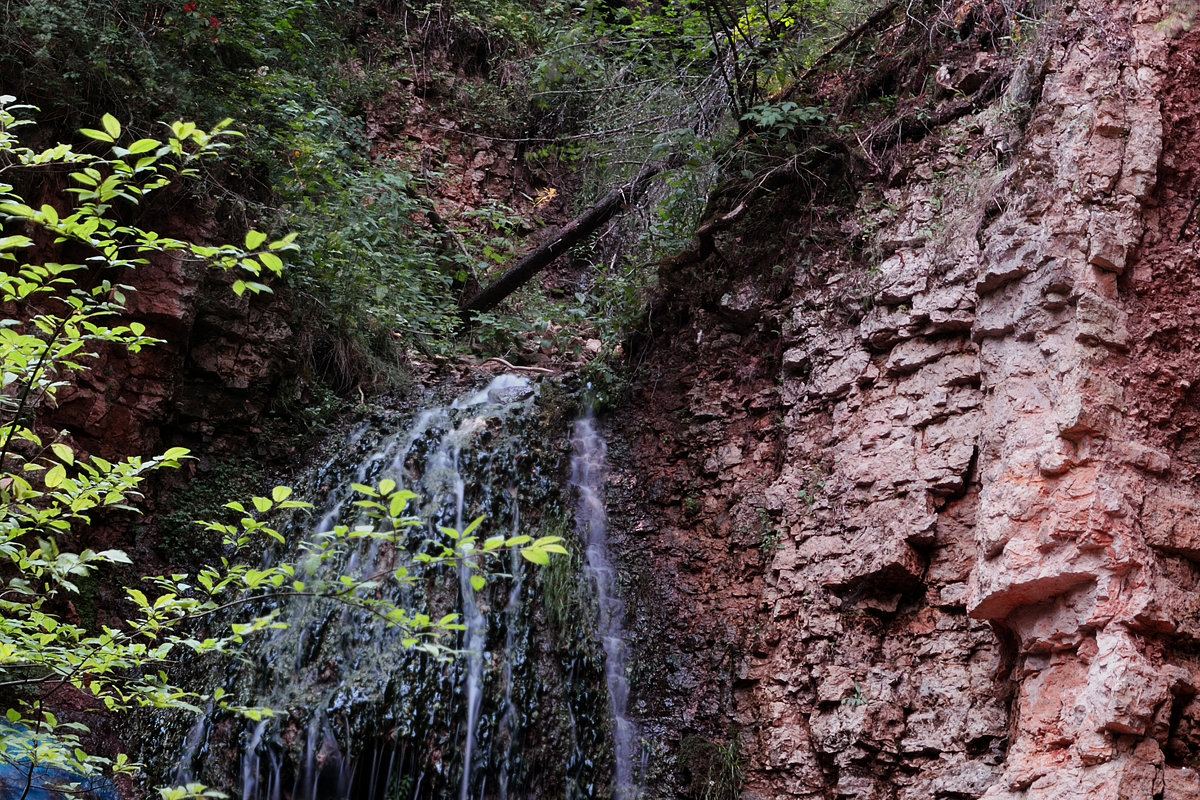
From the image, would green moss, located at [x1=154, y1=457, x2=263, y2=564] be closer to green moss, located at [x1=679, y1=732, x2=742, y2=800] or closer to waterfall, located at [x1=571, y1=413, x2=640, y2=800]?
waterfall, located at [x1=571, y1=413, x2=640, y2=800]

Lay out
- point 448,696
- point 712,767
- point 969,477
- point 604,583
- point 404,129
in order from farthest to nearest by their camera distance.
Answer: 1. point 404,129
2. point 604,583
3. point 448,696
4. point 712,767
5. point 969,477

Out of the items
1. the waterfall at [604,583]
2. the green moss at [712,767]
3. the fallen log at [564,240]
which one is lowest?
the green moss at [712,767]

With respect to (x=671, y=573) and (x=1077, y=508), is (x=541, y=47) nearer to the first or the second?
(x=671, y=573)

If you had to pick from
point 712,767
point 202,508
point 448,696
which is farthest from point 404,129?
point 712,767

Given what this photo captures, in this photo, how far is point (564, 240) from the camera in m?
8.52

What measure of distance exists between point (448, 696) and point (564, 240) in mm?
4497

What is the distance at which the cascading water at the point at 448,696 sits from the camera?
5316 millimetres

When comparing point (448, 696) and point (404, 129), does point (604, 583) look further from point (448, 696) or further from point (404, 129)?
point (404, 129)

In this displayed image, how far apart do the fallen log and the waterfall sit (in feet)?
6.88

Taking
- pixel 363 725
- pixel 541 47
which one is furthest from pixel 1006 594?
pixel 541 47

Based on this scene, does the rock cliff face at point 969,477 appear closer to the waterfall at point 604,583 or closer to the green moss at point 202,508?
the waterfall at point 604,583

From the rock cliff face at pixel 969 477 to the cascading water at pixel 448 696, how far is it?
12.8 inches

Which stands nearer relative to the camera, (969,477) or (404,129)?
(969,477)

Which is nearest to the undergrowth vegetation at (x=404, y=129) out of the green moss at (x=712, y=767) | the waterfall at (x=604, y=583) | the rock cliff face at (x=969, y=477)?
the waterfall at (x=604, y=583)
